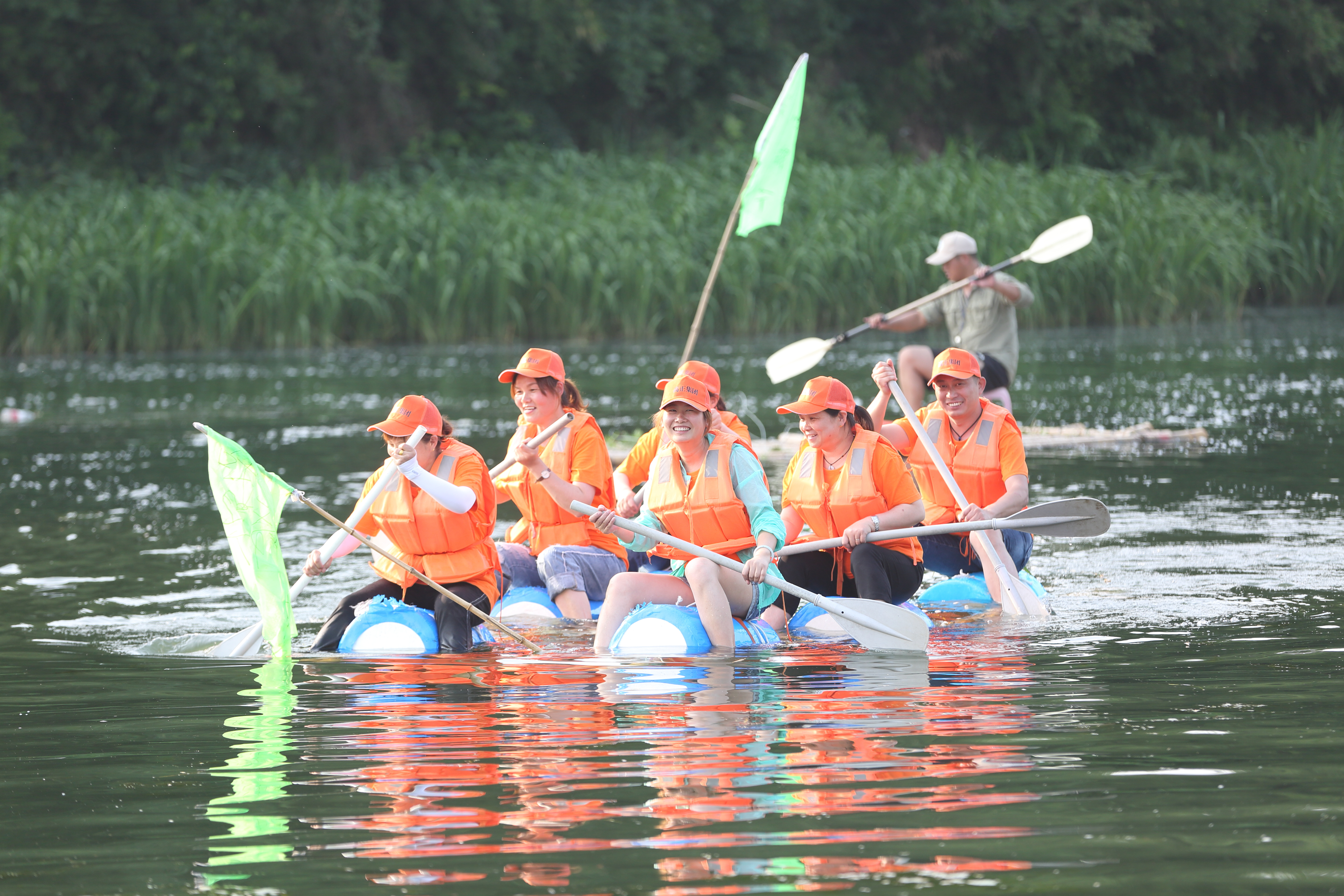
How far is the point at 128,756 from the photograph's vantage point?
5.17m

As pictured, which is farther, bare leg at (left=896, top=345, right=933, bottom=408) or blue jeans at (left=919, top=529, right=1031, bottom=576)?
bare leg at (left=896, top=345, right=933, bottom=408)

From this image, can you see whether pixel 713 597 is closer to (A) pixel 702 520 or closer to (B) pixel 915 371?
(A) pixel 702 520

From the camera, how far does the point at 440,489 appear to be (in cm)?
680

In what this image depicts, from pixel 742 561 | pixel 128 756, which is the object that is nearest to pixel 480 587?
pixel 742 561

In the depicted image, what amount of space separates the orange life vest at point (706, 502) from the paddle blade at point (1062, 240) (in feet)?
13.8

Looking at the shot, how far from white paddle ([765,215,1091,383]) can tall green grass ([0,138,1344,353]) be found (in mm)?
10555

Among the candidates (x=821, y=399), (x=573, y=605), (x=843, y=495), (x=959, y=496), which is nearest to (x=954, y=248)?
(x=959, y=496)

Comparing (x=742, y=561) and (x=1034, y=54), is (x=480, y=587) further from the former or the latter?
(x=1034, y=54)

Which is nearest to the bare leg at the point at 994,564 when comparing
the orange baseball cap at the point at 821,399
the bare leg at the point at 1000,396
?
the orange baseball cap at the point at 821,399

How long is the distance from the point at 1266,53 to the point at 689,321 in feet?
66.6

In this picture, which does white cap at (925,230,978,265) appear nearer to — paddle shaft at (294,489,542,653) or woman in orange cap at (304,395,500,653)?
woman in orange cap at (304,395,500,653)

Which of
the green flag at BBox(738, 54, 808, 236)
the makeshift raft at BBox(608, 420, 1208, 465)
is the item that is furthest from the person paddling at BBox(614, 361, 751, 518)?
the makeshift raft at BBox(608, 420, 1208, 465)

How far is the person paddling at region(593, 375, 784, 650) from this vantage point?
6.71m

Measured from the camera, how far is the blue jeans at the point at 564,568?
25.6ft
